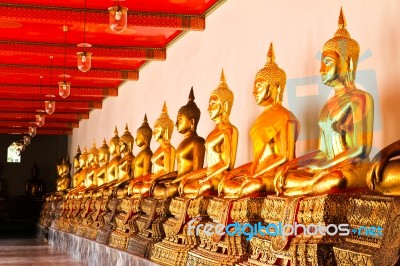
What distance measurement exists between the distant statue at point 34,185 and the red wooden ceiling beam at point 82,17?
11813 mm

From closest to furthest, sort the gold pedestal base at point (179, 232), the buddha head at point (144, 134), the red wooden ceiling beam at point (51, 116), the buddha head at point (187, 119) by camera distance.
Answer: the gold pedestal base at point (179, 232), the buddha head at point (187, 119), the buddha head at point (144, 134), the red wooden ceiling beam at point (51, 116)

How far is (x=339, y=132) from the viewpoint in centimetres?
386

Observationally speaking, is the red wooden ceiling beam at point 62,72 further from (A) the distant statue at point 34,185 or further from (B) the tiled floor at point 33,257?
(A) the distant statue at point 34,185

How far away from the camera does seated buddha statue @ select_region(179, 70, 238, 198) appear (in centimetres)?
539

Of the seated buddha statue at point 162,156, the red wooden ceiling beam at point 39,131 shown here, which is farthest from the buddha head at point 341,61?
the red wooden ceiling beam at point 39,131

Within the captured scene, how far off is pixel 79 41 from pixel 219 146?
4191 millimetres

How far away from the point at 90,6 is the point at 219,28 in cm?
145

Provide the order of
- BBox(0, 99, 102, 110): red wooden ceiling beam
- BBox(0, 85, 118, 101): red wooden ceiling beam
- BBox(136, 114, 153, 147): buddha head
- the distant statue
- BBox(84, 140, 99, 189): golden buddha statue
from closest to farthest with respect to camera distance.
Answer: BBox(136, 114, 153, 147): buddha head < BBox(84, 140, 99, 189): golden buddha statue < BBox(0, 85, 118, 101): red wooden ceiling beam < BBox(0, 99, 102, 110): red wooden ceiling beam < the distant statue

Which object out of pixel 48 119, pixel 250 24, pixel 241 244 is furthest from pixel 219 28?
pixel 48 119

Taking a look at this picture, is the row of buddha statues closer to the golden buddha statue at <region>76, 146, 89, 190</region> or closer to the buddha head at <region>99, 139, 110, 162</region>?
the buddha head at <region>99, 139, 110, 162</region>

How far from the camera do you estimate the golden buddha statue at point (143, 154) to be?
7.93 m

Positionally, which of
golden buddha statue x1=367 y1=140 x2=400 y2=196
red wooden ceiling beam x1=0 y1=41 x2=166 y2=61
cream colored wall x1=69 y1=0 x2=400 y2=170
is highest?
red wooden ceiling beam x1=0 y1=41 x2=166 y2=61

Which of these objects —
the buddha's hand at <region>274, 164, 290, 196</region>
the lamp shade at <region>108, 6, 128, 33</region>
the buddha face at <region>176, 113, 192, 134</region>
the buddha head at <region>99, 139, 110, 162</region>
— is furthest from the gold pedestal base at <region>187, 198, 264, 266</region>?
the buddha head at <region>99, 139, 110, 162</region>

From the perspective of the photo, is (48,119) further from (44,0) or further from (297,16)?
(297,16)
